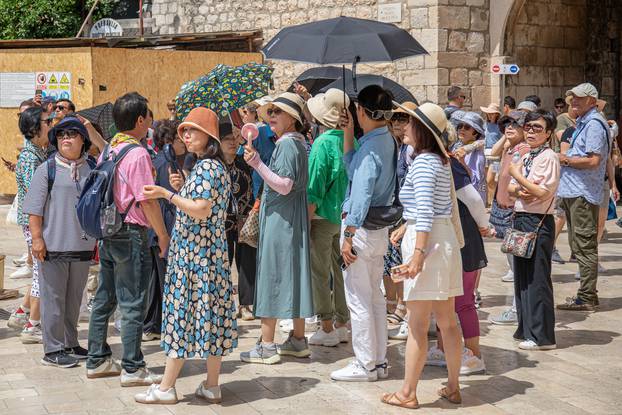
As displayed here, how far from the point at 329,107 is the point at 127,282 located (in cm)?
188

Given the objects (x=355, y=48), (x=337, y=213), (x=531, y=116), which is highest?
(x=355, y=48)

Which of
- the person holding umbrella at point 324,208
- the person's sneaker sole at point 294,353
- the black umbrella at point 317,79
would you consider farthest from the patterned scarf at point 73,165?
the black umbrella at point 317,79

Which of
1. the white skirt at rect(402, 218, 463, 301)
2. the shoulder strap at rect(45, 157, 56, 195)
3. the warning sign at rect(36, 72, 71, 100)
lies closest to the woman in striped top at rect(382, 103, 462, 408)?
the white skirt at rect(402, 218, 463, 301)

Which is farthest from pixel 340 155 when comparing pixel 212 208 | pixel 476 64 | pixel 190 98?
pixel 476 64

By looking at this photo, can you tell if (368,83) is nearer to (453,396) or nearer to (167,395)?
(453,396)

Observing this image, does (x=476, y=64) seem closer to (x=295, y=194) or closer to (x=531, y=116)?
(x=531, y=116)

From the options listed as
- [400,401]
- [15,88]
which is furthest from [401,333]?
[15,88]

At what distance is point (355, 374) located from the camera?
21.3ft

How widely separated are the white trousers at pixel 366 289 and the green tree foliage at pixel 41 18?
1866 cm

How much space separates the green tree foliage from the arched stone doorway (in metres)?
11.1

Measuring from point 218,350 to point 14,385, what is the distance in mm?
1517

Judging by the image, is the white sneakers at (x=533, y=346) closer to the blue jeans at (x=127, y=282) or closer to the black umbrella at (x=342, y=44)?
the black umbrella at (x=342, y=44)

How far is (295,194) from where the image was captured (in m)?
6.95

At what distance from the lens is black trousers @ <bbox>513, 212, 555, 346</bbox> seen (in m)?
7.45
